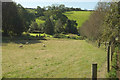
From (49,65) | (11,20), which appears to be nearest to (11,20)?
(11,20)

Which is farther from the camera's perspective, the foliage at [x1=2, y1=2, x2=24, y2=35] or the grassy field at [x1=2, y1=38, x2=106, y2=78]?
the foliage at [x1=2, y1=2, x2=24, y2=35]

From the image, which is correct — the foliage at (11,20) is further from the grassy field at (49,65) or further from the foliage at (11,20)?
the grassy field at (49,65)

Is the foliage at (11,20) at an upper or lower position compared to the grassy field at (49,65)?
upper

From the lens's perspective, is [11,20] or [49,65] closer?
[49,65]

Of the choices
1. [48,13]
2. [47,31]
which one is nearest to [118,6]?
[47,31]

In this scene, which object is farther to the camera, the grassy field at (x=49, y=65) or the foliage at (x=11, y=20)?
the foliage at (x=11, y=20)

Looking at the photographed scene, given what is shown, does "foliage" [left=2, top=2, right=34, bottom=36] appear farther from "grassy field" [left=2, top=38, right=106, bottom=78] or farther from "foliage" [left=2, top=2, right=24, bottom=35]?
"grassy field" [left=2, top=38, right=106, bottom=78]

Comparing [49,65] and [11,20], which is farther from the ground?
[11,20]

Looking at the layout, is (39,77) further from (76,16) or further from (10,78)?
(76,16)

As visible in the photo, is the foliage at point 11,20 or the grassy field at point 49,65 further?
the foliage at point 11,20

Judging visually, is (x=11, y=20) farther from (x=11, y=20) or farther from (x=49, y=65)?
(x=49, y=65)

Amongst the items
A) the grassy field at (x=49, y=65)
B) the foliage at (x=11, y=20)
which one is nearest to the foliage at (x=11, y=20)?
the foliage at (x=11, y=20)

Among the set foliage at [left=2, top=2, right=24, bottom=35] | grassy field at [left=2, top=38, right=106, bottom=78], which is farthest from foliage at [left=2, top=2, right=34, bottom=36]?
grassy field at [left=2, top=38, right=106, bottom=78]

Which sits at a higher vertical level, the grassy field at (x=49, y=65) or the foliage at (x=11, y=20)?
the foliage at (x=11, y=20)
